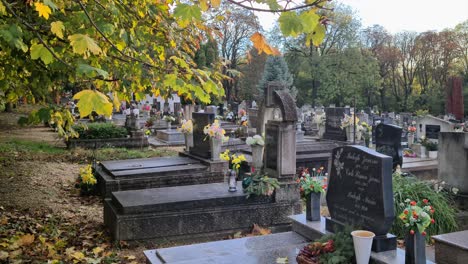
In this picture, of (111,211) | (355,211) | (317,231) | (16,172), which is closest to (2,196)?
(16,172)

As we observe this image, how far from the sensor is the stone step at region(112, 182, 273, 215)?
24.4ft

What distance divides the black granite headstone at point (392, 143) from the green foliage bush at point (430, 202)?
119 inches

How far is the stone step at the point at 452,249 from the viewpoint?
204 inches

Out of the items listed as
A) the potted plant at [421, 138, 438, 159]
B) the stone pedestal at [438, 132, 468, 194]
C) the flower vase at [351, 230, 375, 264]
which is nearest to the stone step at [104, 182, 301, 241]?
the flower vase at [351, 230, 375, 264]

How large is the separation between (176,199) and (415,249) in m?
4.29

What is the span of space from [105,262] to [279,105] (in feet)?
16.3

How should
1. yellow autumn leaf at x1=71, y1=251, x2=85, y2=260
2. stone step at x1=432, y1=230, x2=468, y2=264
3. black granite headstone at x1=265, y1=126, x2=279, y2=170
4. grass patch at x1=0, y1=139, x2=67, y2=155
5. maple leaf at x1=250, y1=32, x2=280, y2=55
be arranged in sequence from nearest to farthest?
maple leaf at x1=250, y1=32, x2=280, y2=55
stone step at x1=432, y1=230, x2=468, y2=264
yellow autumn leaf at x1=71, y1=251, x2=85, y2=260
black granite headstone at x1=265, y1=126, x2=279, y2=170
grass patch at x1=0, y1=139, x2=67, y2=155

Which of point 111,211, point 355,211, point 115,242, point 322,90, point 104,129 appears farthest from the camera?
point 322,90

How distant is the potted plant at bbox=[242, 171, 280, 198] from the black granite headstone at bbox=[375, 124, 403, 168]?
4.94 m

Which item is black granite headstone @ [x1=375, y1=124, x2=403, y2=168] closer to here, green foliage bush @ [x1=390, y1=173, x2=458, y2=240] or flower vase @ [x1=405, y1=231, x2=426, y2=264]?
green foliage bush @ [x1=390, y1=173, x2=458, y2=240]

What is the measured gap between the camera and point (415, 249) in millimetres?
4582

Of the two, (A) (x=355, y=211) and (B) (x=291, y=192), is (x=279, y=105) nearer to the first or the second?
(B) (x=291, y=192)

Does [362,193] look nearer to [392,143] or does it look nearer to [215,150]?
[215,150]

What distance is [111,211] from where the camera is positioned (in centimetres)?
770
